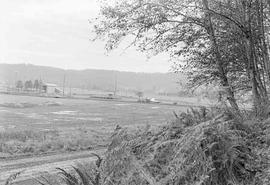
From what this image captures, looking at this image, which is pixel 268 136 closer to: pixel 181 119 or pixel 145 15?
pixel 181 119

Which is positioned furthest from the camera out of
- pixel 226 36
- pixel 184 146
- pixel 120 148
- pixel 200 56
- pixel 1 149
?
pixel 1 149

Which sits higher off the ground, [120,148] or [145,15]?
[145,15]

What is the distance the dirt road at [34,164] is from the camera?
27.2 ft

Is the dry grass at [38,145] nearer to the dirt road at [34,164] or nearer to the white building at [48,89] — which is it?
the dirt road at [34,164]

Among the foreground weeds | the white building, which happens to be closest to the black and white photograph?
the foreground weeds

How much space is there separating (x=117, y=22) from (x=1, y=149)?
6.20 metres

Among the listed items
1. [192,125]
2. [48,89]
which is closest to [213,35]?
[192,125]

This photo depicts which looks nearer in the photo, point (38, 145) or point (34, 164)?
point (34, 164)

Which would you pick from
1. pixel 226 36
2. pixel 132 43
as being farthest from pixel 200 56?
pixel 132 43

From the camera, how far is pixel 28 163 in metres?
9.99

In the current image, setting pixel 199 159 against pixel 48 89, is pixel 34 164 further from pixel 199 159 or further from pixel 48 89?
pixel 48 89

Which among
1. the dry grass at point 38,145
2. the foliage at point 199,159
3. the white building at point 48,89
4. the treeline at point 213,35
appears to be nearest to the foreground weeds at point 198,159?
the foliage at point 199,159

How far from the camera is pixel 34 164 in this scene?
991 cm

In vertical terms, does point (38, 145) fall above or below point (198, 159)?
below
